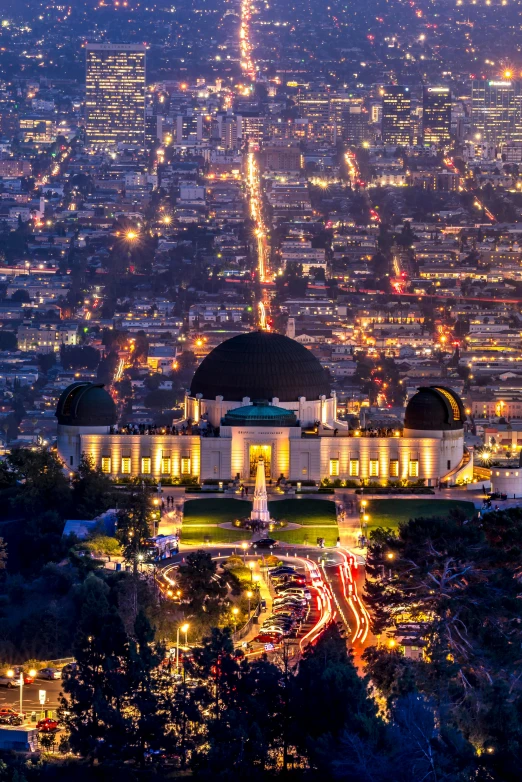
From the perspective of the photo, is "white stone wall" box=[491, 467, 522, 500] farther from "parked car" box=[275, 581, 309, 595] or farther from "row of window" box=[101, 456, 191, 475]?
"parked car" box=[275, 581, 309, 595]

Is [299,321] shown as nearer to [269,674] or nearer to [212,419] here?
[212,419]

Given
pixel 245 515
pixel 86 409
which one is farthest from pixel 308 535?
pixel 86 409

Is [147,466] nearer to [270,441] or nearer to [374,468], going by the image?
[270,441]

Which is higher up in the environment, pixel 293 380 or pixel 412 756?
pixel 293 380

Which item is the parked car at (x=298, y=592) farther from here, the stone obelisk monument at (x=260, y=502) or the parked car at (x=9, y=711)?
the parked car at (x=9, y=711)

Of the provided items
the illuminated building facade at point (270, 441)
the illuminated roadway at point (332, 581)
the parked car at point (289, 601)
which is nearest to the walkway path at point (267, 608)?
the parked car at point (289, 601)

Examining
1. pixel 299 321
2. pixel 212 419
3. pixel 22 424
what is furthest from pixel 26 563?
pixel 299 321

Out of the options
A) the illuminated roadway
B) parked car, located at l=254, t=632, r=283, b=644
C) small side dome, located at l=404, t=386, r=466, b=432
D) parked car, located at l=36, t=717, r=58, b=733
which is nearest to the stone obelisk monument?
the illuminated roadway
